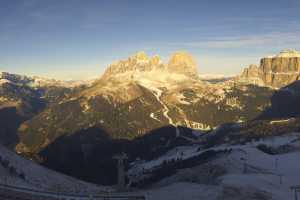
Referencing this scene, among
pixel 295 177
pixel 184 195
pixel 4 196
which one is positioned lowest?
pixel 295 177

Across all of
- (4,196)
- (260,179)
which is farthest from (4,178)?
(260,179)

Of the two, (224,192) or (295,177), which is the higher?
(224,192)

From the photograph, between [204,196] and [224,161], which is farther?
[224,161]

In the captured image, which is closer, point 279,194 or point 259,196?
point 259,196

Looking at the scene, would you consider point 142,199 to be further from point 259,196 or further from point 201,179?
point 201,179

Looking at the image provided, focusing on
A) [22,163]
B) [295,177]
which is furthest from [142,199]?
[295,177]

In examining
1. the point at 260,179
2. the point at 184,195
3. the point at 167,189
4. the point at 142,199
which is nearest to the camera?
the point at 142,199

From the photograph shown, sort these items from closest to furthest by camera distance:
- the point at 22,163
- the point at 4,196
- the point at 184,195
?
1. the point at 4,196
2. the point at 184,195
3. the point at 22,163

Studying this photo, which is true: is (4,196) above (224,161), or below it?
Answer: above

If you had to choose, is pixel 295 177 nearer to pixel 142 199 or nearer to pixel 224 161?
pixel 224 161
